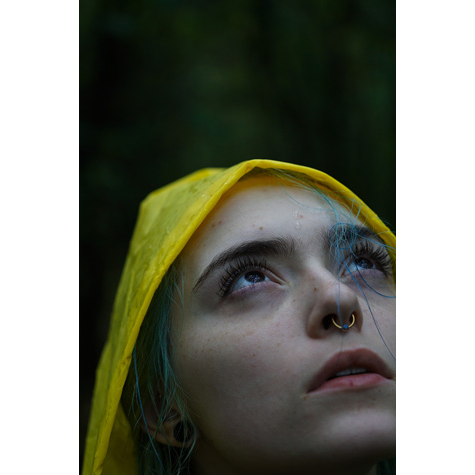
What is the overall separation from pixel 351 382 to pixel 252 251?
1.04 ft

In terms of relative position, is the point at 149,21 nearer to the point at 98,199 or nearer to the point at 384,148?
the point at 98,199

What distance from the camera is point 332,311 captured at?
1.01 m

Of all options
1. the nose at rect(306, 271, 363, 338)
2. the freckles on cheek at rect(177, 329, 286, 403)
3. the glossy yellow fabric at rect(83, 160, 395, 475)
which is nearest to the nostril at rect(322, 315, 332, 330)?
the nose at rect(306, 271, 363, 338)

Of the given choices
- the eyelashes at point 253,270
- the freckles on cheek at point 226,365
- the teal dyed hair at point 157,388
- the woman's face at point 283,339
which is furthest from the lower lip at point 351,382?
the teal dyed hair at point 157,388

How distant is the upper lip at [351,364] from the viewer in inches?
39.2

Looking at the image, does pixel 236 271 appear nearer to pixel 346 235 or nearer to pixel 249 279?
pixel 249 279

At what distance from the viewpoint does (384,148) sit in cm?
121

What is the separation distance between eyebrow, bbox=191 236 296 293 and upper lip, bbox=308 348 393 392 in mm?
225

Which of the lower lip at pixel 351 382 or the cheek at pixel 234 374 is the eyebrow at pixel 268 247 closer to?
the cheek at pixel 234 374

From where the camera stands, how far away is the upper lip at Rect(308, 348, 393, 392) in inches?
39.2

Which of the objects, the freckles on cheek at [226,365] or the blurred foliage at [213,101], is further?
the blurred foliage at [213,101]

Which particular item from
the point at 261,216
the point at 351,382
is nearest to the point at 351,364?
the point at 351,382

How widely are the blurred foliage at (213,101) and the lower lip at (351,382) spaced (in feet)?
1.30
